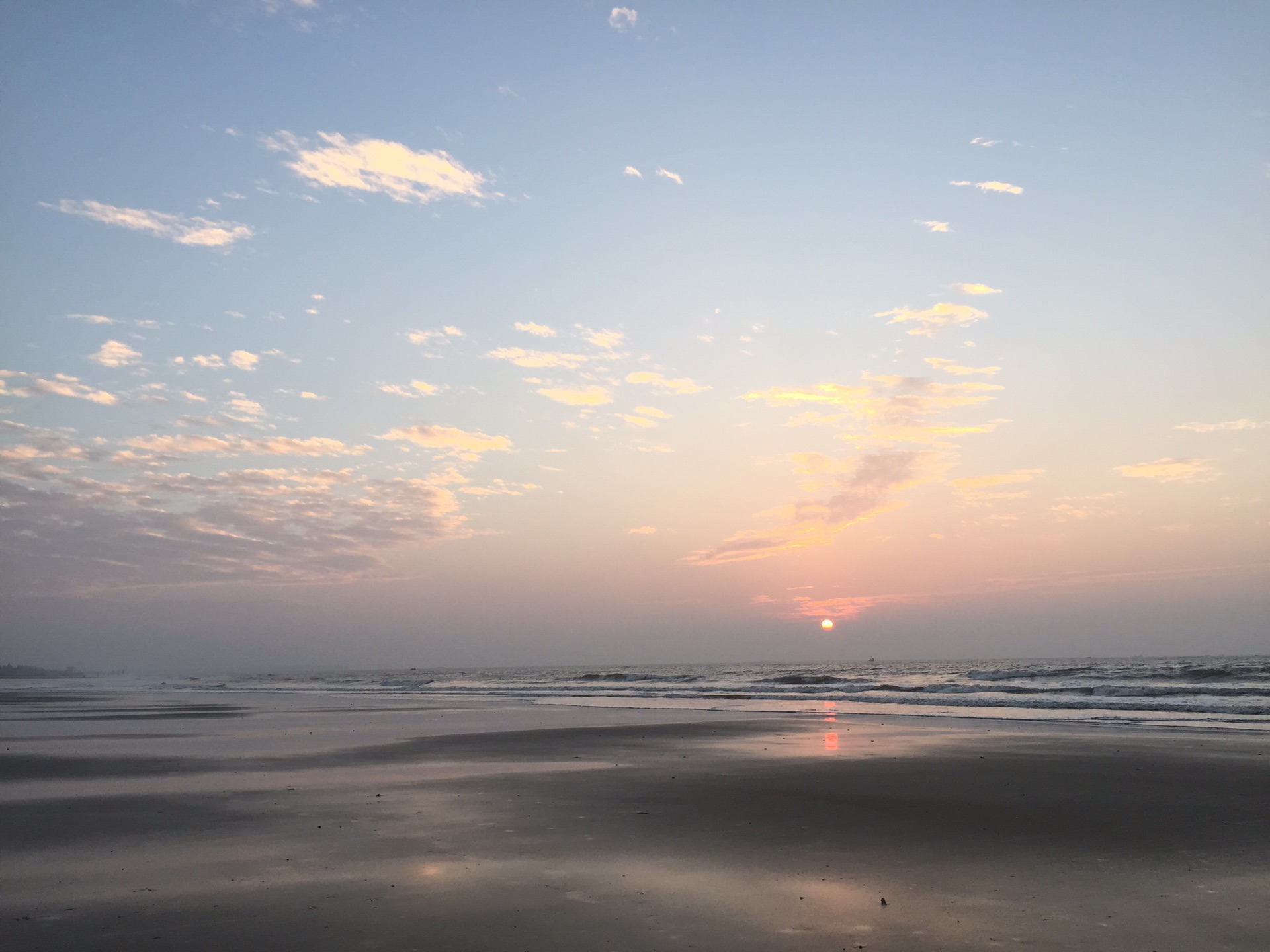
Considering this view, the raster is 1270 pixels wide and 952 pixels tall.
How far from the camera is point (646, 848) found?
930cm

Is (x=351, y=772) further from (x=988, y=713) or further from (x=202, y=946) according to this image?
(x=988, y=713)

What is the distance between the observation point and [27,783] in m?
14.7

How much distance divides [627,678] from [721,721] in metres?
53.1

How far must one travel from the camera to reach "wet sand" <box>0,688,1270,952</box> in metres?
6.46

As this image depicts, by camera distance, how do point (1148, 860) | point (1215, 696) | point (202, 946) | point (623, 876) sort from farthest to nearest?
1. point (1215, 696)
2. point (1148, 860)
3. point (623, 876)
4. point (202, 946)

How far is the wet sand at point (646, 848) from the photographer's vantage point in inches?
254

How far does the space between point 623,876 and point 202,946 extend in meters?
3.64

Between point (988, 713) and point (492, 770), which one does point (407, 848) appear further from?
point (988, 713)

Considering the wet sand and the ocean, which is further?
the ocean

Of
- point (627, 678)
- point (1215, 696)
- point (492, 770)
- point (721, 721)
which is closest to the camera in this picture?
point (492, 770)

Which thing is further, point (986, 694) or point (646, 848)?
point (986, 694)

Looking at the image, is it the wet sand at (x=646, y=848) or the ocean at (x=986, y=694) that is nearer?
the wet sand at (x=646, y=848)

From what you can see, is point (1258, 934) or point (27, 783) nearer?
point (1258, 934)

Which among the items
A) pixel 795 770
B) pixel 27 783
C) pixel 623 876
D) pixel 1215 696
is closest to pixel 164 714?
pixel 27 783
